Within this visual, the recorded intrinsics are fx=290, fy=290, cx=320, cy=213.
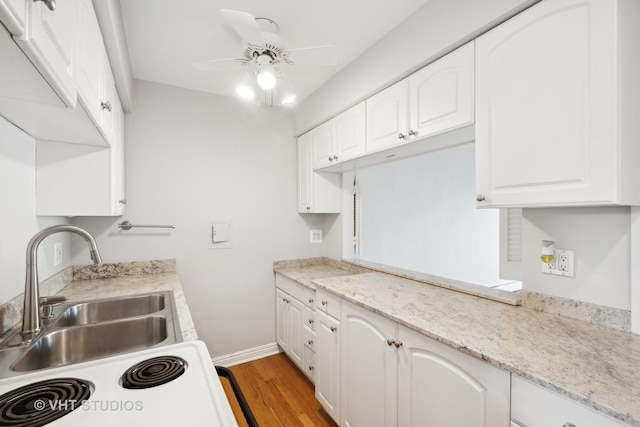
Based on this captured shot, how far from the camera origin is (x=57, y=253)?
177 cm

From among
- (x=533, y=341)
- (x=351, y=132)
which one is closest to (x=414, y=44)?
(x=351, y=132)

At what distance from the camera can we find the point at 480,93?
1322mm

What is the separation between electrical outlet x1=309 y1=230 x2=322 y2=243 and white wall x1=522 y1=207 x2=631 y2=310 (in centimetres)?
196

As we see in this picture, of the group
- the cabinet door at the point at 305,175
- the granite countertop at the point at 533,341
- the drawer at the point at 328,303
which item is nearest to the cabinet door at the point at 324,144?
the cabinet door at the point at 305,175

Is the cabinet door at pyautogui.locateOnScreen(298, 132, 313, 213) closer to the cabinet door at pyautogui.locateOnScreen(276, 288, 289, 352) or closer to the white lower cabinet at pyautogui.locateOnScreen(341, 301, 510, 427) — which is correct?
the cabinet door at pyautogui.locateOnScreen(276, 288, 289, 352)

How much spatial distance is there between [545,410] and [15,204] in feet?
6.80

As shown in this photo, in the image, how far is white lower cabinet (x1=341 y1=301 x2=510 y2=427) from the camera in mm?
987

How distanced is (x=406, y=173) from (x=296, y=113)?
1315 millimetres

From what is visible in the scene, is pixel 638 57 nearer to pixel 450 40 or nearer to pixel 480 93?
pixel 480 93

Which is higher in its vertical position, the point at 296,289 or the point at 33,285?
the point at 33,285

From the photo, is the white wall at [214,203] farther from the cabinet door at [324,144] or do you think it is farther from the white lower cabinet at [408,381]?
the white lower cabinet at [408,381]

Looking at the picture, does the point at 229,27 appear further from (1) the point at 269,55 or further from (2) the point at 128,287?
(2) the point at 128,287

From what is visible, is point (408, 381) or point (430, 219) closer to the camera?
point (408, 381)
